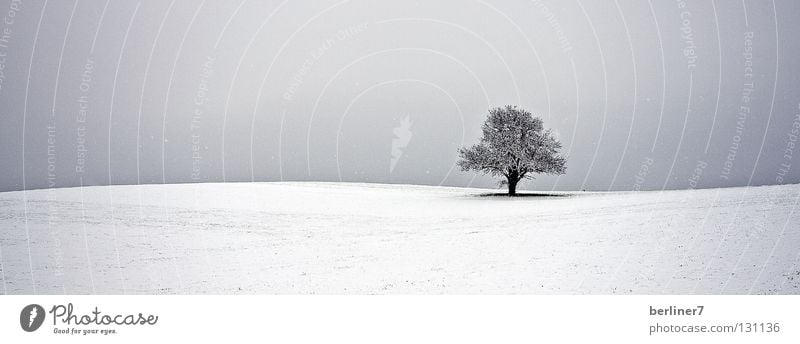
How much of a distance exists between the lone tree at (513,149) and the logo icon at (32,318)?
102ft

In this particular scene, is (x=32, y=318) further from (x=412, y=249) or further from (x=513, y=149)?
(x=513, y=149)

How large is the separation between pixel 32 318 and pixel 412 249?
9.36m

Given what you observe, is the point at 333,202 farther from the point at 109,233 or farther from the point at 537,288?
the point at 537,288

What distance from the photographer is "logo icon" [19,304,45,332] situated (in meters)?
8.95

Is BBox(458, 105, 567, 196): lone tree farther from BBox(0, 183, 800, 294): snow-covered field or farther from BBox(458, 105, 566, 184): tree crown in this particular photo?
BBox(0, 183, 800, 294): snow-covered field

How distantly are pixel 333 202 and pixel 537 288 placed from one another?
75.2 ft

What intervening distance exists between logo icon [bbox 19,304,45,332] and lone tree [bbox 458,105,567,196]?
3095cm

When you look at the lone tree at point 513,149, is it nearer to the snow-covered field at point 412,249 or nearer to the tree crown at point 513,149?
the tree crown at point 513,149

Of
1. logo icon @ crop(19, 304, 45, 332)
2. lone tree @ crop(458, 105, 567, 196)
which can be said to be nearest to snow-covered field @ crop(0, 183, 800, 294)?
logo icon @ crop(19, 304, 45, 332)

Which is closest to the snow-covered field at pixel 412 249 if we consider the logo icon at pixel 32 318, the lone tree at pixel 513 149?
the logo icon at pixel 32 318

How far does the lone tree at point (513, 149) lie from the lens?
36719 millimetres

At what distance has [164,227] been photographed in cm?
2000

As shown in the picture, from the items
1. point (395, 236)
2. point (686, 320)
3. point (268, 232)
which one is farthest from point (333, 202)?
point (686, 320)

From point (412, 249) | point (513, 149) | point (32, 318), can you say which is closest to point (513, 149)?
point (513, 149)
